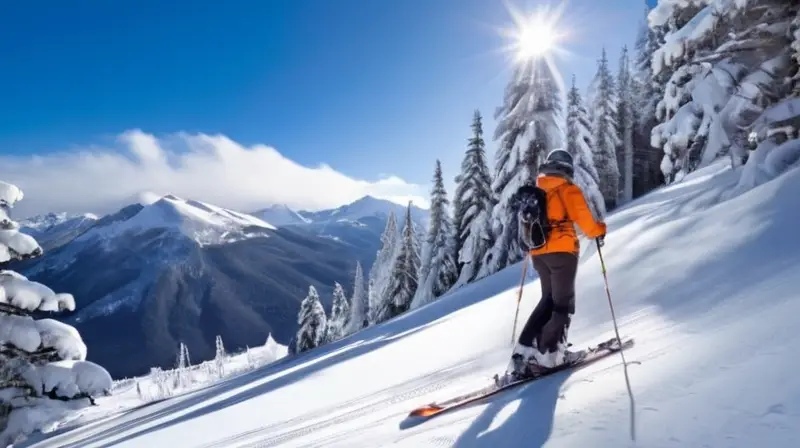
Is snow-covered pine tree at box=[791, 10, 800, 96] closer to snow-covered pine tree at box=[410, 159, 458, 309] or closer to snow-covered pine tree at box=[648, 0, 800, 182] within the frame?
snow-covered pine tree at box=[648, 0, 800, 182]

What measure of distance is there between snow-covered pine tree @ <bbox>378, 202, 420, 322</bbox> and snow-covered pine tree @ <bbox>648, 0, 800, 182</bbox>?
2514 centimetres

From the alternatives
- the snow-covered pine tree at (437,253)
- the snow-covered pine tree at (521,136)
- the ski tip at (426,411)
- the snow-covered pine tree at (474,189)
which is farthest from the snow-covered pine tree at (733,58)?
the snow-covered pine tree at (437,253)

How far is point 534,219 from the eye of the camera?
14.6ft

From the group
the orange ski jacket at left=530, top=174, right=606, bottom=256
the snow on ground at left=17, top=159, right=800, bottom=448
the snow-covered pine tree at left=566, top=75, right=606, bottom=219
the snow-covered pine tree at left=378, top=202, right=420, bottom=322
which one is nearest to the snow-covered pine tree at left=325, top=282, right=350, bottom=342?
the snow-covered pine tree at left=378, top=202, right=420, bottom=322

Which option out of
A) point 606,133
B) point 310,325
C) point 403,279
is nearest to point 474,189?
point 403,279

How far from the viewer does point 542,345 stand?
15.0 ft

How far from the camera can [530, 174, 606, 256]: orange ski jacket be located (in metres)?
4.33

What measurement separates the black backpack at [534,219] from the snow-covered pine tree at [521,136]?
16093 mm

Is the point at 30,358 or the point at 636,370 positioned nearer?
the point at 636,370

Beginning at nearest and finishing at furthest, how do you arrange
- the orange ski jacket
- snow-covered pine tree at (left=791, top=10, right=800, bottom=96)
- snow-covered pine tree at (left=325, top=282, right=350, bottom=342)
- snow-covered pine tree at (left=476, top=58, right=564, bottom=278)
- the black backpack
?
the orange ski jacket
the black backpack
snow-covered pine tree at (left=791, top=10, right=800, bottom=96)
snow-covered pine tree at (left=476, top=58, right=564, bottom=278)
snow-covered pine tree at (left=325, top=282, right=350, bottom=342)

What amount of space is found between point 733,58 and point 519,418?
9.93 metres

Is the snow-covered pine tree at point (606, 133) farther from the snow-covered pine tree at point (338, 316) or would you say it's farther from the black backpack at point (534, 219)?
the black backpack at point (534, 219)

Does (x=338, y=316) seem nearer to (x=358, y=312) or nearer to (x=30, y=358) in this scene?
(x=358, y=312)

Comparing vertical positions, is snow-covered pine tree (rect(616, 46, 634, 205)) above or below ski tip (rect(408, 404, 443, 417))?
above
